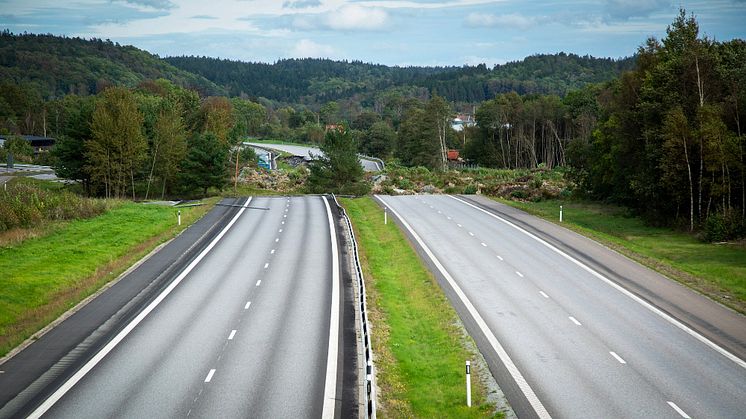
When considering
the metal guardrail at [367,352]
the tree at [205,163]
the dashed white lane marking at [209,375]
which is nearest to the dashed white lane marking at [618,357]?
the metal guardrail at [367,352]

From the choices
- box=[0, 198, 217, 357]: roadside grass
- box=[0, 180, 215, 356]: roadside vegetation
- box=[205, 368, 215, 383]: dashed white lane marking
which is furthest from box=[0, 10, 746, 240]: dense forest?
box=[205, 368, 215, 383]: dashed white lane marking

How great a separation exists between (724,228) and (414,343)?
1021 inches

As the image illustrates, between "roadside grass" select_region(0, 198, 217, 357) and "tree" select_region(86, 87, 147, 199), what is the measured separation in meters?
15.5

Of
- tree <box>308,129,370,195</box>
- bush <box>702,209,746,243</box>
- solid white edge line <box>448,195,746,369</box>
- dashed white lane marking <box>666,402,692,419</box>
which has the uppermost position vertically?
tree <box>308,129,370,195</box>

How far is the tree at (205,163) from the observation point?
72250 millimetres

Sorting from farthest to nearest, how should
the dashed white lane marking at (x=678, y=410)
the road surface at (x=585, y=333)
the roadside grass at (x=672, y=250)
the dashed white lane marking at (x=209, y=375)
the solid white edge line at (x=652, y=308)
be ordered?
the roadside grass at (x=672, y=250) < the solid white edge line at (x=652, y=308) < the dashed white lane marking at (x=209, y=375) < the road surface at (x=585, y=333) < the dashed white lane marking at (x=678, y=410)

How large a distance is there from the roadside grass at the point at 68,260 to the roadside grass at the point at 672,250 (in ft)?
83.5

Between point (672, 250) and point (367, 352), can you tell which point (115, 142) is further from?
point (367, 352)

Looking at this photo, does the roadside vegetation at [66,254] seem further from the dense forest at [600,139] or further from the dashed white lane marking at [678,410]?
the dashed white lane marking at [678,410]

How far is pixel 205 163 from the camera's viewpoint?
240 feet

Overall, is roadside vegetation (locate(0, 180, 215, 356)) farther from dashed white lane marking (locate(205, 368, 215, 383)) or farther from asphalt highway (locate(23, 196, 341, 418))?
dashed white lane marking (locate(205, 368, 215, 383))

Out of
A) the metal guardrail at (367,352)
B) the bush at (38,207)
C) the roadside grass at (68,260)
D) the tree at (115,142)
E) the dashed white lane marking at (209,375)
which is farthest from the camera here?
the tree at (115,142)

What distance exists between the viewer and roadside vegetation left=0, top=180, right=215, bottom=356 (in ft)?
90.8

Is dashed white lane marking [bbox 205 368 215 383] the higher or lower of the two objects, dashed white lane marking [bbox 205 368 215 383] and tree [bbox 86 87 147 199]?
the lower
